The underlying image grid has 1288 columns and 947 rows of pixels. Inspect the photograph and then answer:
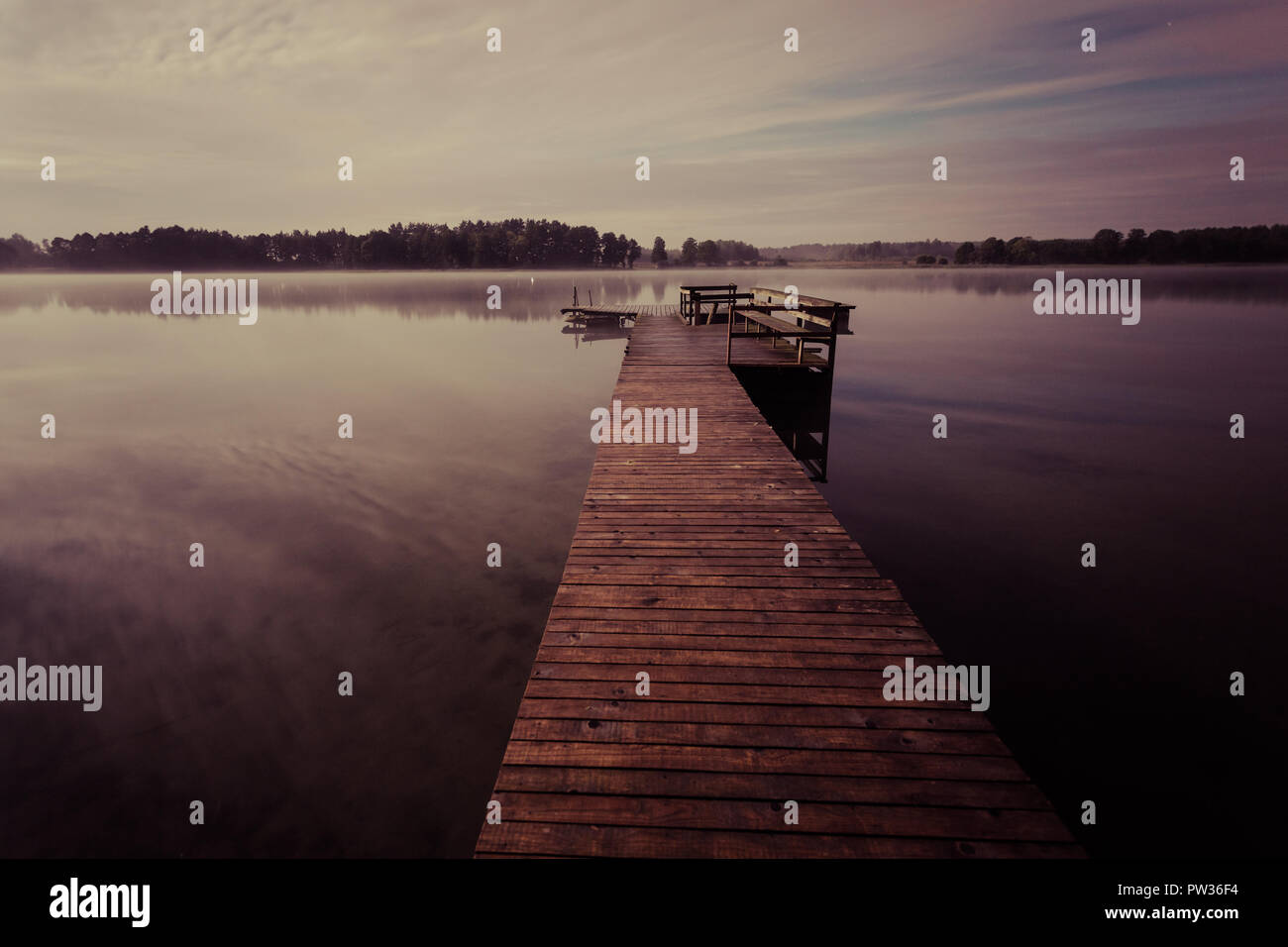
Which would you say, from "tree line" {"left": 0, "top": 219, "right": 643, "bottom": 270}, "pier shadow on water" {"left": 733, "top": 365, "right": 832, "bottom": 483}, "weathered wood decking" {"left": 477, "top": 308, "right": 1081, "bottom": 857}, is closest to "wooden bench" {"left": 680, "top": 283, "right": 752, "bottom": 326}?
"pier shadow on water" {"left": 733, "top": 365, "right": 832, "bottom": 483}

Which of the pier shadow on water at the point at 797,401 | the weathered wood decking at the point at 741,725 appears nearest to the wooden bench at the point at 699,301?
the pier shadow on water at the point at 797,401

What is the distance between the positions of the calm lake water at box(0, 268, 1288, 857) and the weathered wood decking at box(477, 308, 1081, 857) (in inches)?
90.9

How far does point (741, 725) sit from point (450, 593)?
18.9 feet

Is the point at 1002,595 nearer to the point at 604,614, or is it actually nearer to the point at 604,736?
the point at 604,614

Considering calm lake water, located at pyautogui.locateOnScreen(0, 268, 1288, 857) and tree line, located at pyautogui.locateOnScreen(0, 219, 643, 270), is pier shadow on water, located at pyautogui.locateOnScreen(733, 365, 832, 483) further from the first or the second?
tree line, located at pyautogui.locateOnScreen(0, 219, 643, 270)

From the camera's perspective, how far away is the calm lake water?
5.16 metres

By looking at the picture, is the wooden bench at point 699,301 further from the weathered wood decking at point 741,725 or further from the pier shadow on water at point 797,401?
the weathered wood decking at point 741,725

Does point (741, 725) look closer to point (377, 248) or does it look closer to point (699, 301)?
point (699, 301)

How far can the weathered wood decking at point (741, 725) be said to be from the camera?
270 centimetres

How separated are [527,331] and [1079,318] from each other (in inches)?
1760

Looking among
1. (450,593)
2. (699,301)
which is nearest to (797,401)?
(699,301)

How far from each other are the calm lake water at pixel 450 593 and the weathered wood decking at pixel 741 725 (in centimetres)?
231

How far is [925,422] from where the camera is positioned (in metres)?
18.0

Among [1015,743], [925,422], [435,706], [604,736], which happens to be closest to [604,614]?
[604,736]
